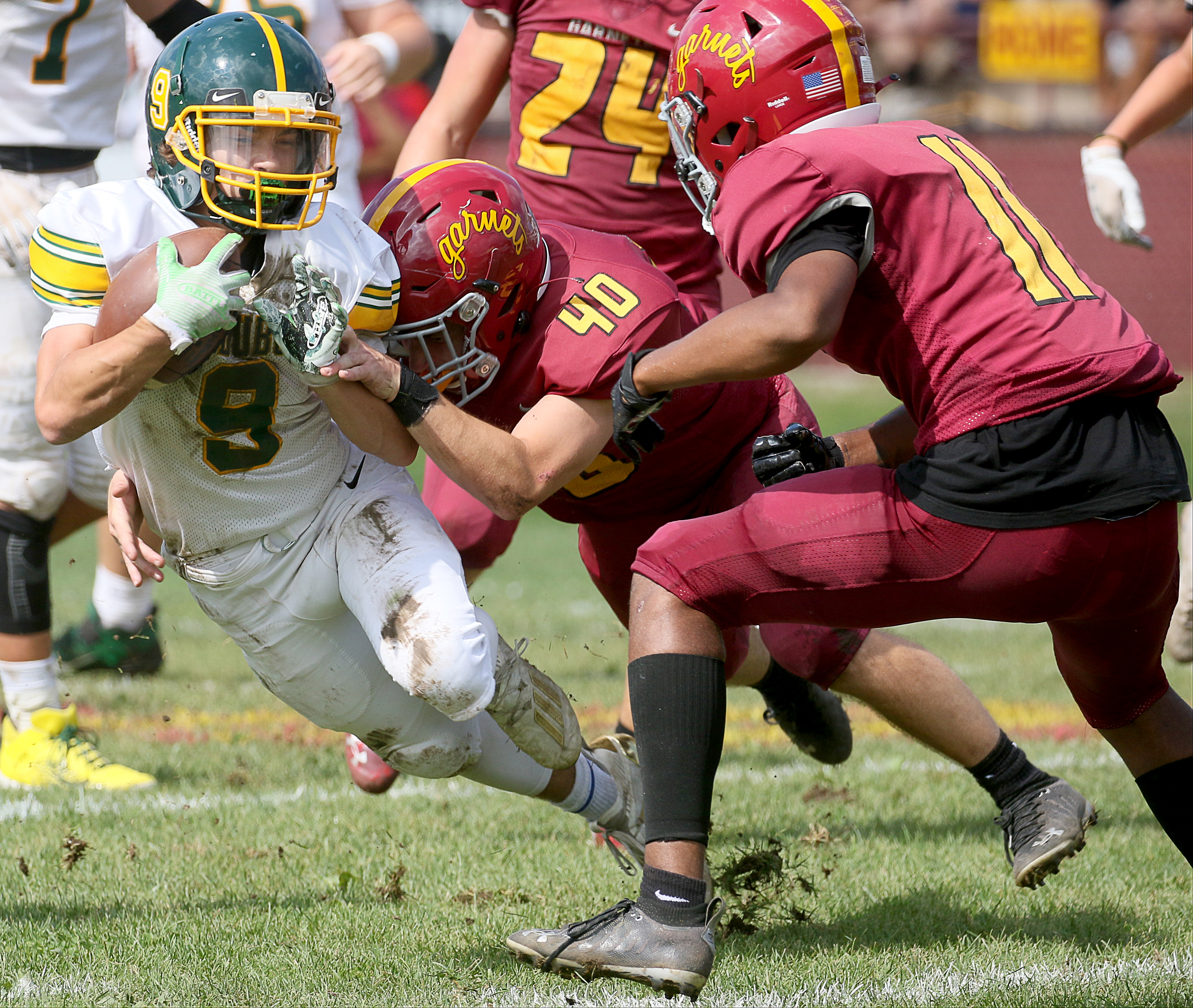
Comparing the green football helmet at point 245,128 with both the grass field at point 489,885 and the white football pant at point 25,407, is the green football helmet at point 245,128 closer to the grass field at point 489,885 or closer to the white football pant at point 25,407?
the grass field at point 489,885

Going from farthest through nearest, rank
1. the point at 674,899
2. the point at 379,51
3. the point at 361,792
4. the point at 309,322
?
the point at 379,51 → the point at 361,792 → the point at 309,322 → the point at 674,899

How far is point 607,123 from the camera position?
3.93 metres

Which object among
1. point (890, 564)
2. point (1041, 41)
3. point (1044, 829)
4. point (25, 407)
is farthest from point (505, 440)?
point (1041, 41)

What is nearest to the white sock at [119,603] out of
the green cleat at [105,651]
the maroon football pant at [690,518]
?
the green cleat at [105,651]

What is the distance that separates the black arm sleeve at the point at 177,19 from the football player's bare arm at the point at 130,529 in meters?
1.62

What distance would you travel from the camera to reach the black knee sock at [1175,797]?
106 inches

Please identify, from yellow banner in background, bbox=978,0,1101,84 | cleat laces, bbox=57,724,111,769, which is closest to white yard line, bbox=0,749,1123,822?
cleat laces, bbox=57,724,111,769

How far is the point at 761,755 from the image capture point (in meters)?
4.60

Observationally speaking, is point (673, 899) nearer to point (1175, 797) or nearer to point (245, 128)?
point (1175, 797)

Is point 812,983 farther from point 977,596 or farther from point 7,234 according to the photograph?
point 7,234

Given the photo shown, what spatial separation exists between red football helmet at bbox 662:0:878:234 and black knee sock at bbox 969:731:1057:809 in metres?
1.31

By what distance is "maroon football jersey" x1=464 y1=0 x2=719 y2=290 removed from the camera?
12.8ft

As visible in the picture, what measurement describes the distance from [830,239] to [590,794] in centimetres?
139

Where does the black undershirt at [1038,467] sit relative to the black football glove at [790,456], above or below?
above
